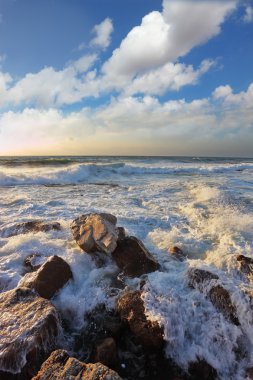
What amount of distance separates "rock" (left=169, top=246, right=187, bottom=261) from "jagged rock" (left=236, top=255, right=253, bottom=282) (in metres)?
0.94

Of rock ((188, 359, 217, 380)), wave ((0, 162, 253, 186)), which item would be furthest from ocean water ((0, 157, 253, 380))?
wave ((0, 162, 253, 186))

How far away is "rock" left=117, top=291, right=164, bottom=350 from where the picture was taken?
3143 mm

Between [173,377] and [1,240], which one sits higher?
[1,240]

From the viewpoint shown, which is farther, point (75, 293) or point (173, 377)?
point (75, 293)

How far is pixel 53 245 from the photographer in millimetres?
5406

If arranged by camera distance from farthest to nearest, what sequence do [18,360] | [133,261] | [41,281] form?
1. [133,261]
2. [41,281]
3. [18,360]

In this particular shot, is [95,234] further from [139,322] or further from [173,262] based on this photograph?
[139,322]

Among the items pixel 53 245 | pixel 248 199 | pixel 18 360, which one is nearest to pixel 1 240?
pixel 53 245

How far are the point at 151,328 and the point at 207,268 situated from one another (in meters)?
1.58

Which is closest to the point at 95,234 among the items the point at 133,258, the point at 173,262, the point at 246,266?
the point at 133,258

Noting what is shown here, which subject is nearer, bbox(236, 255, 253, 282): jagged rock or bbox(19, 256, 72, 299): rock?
bbox(19, 256, 72, 299): rock

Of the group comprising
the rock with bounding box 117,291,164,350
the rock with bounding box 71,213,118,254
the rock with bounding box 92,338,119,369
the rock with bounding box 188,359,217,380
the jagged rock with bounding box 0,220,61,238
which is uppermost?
the rock with bounding box 71,213,118,254

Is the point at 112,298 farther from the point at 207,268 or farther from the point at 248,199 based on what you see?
the point at 248,199

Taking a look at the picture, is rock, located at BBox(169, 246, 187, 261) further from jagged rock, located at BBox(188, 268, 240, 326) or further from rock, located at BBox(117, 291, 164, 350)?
rock, located at BBox(117, 291, 164, 350)
